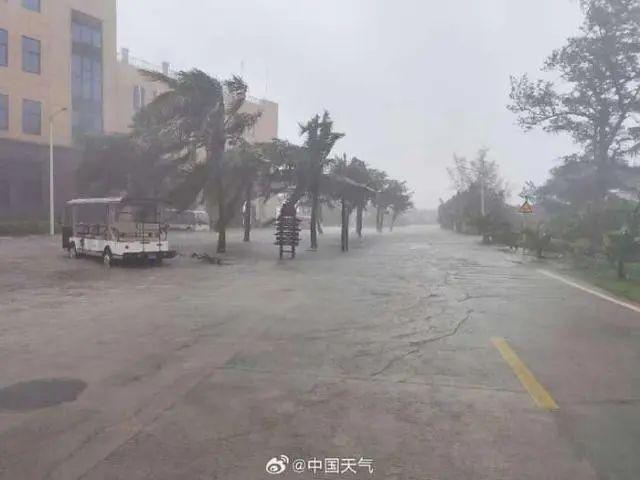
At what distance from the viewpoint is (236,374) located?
6.38m

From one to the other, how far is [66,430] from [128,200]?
16.6 meters

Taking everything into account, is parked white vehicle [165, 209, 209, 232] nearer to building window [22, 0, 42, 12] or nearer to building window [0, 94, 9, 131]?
building window [0, 94, 9, 131]

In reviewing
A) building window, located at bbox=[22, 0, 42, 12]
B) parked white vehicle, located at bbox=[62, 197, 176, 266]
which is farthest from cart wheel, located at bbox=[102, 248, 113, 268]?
building window, located at bbox=[22, 0, 42, 12]

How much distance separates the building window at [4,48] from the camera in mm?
42375

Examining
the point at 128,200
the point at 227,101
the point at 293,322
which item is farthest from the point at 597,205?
the point at 293,322

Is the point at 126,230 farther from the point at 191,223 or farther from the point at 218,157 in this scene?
the point at 191,223

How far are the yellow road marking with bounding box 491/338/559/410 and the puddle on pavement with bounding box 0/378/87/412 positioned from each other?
4043 mm

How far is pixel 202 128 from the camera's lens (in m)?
24.5

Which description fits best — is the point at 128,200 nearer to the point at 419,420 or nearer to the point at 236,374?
the point at 236,374

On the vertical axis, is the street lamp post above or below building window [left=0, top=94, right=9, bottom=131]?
below

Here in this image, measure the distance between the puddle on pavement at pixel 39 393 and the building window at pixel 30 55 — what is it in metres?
43.9

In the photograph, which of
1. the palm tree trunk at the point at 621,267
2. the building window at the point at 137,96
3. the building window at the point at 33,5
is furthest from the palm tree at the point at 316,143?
the building window at the point at 137,96

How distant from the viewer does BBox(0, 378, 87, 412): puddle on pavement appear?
17.6 feet

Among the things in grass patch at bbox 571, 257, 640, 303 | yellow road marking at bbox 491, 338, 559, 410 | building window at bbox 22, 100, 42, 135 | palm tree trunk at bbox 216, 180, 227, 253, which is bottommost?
yellow road marking at bbox 491, 338, 559, 410
